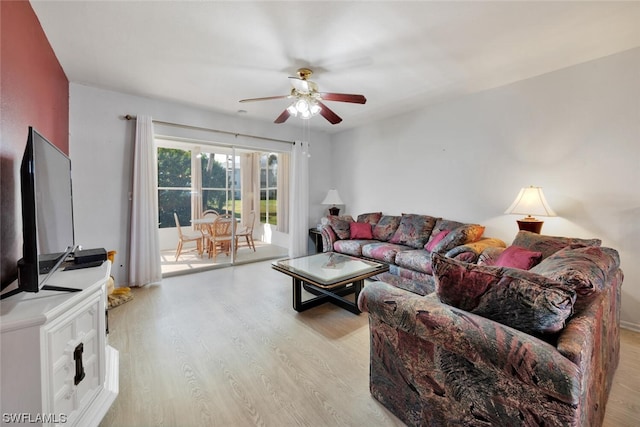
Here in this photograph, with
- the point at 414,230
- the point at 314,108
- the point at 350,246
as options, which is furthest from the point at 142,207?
the point at 414,230

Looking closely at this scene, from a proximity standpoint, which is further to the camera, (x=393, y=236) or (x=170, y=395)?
(x=393, y=236)

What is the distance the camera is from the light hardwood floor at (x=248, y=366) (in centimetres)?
157

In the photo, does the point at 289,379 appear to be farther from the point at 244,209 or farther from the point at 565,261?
the point at 244,209

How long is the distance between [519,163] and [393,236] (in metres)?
1.87

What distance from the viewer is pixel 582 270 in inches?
49.6

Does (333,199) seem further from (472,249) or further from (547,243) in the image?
(547,243)

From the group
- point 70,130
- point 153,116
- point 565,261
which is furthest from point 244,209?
point 565,261

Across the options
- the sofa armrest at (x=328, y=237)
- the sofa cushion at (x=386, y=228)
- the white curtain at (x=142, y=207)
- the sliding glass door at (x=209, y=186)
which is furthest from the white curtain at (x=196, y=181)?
the sofa cushion at (x=386, y=228)

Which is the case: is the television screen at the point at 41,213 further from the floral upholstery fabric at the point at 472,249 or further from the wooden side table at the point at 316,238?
the wooden side table at the point at 316,238

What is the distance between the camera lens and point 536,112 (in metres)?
3.08

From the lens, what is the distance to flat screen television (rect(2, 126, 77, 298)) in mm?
1209

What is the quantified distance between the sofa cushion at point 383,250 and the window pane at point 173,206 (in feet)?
10.3

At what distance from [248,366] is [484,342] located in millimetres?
1629

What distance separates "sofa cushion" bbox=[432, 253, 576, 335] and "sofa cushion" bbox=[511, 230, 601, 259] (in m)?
1.39
